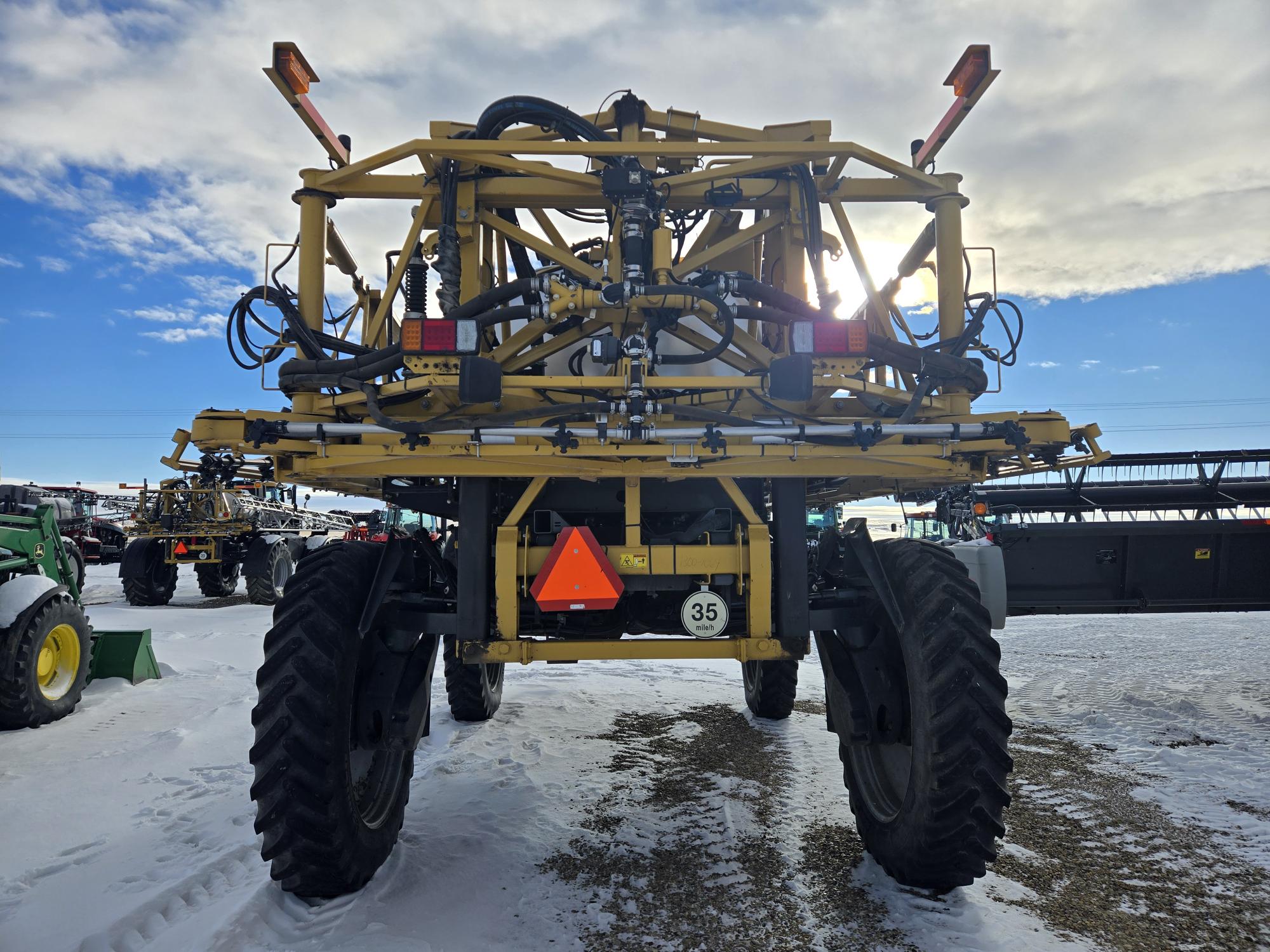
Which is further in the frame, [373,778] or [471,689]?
[471,689]

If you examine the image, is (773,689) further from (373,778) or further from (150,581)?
(150,581)

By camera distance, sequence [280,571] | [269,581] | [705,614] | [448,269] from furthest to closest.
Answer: [280,571], [269,581], [448,269], [705,614]

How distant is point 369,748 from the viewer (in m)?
3.46

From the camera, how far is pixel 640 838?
363cm

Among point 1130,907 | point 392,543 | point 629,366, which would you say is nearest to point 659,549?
point 629,366

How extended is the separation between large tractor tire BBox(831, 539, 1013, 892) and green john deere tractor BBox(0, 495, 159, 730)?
5.86 m

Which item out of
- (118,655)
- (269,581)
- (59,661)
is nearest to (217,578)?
(269,581)

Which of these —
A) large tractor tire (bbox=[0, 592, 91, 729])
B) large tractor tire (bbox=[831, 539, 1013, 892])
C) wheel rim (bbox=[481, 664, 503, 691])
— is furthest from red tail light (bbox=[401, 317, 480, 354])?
large tractor tire (bbox=[0, 592, 91, 729])

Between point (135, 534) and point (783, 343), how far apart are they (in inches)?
642

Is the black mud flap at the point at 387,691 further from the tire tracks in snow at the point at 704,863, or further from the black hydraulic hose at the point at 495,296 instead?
the black hydraulic hose at the point at 495,296

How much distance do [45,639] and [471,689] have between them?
3376 millimetres

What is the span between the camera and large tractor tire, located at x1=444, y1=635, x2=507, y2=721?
5410 mm

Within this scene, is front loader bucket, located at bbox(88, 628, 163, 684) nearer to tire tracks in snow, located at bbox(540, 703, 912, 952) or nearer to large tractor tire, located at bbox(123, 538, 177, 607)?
tire tracks in snow, located at bbox(540, 703, 912, 952)

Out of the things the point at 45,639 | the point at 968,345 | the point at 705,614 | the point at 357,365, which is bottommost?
the point at 45,639
